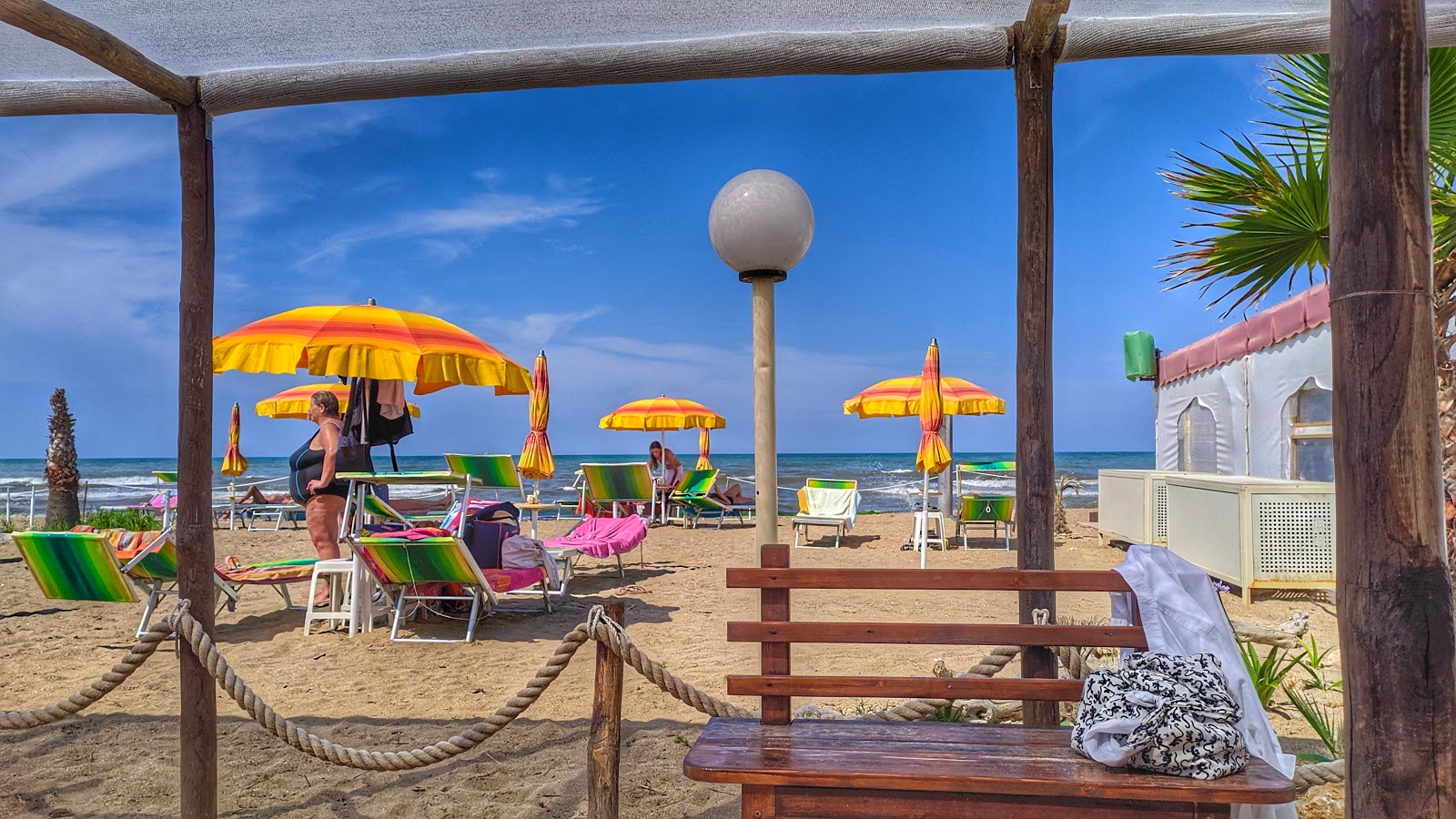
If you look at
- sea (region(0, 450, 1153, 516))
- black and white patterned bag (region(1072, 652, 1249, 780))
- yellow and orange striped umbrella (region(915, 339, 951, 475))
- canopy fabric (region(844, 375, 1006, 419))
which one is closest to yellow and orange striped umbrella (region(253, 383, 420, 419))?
sea (region(0, 450, 1153, 516))

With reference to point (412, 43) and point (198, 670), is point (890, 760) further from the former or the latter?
point (412, 43)

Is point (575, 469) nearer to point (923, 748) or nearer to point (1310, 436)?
point (1310, 436)

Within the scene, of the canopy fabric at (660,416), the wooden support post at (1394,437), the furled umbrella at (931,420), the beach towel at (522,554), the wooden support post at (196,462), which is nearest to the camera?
the wooden support post at (1394,437)

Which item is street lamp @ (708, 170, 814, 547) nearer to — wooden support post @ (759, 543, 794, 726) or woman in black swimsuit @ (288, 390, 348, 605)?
wooden support post @ (759, 543, 794, 726)

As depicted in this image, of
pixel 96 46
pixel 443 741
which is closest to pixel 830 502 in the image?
pixel 443 741

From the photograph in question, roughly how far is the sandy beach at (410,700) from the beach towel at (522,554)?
389 mm

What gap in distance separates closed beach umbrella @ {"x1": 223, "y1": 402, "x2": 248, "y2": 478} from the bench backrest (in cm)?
1493

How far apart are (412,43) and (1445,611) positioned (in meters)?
3.08

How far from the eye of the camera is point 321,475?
18.4ft

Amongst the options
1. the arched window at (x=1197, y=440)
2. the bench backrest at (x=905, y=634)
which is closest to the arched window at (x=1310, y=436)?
the arched window at (x=1197, y=440)

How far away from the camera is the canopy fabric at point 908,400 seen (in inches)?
432

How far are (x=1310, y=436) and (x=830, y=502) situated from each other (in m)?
5.50

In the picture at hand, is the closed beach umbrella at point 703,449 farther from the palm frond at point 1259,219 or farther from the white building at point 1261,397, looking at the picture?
the palm frond at point 1259,219

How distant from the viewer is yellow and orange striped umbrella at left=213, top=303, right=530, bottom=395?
5.24 metres
